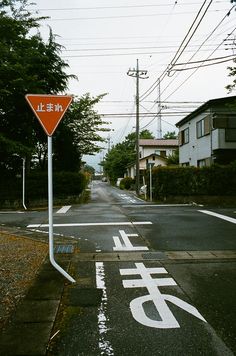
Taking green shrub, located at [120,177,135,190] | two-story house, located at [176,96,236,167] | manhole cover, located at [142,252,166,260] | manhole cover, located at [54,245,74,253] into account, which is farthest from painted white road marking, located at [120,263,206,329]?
green shrub, located at [120,177,135,190]

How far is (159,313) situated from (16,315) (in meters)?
1.63

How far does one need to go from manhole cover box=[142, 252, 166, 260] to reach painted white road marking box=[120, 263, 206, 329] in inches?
29.3

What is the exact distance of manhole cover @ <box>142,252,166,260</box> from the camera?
6911 mm

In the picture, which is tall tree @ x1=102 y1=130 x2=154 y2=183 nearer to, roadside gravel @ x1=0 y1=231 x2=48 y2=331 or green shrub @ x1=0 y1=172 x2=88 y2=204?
green shrub @ x1=0 y1=172 x2=88 y2=204

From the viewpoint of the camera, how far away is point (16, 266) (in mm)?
6199

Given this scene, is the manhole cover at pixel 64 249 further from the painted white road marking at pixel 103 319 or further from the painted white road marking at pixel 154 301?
the painted white road marking at pixel 154 301

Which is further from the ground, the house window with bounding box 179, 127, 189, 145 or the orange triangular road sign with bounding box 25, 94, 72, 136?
the house window with bounding box 179, 127, 189, 145

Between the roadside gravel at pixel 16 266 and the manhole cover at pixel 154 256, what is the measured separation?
1990 mm

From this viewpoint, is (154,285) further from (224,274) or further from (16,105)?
(16,105)

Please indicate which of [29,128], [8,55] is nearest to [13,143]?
[29,128]

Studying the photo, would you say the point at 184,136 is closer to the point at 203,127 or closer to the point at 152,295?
the point at 203,127

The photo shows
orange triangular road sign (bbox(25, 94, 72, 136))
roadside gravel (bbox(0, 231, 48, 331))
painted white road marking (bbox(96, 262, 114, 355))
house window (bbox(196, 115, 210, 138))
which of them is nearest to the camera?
painted white road marking (bbox(96, 262, 114, 355))

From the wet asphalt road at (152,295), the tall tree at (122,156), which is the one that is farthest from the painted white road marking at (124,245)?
the tall tree at (122,156)

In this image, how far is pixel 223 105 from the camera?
22.2 metres
